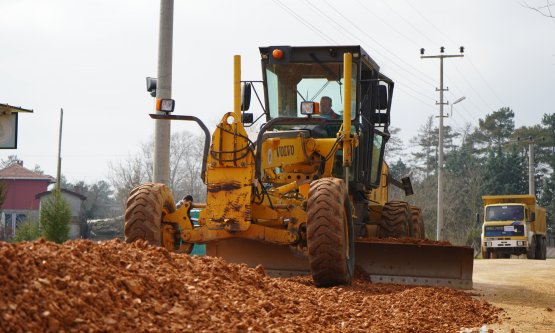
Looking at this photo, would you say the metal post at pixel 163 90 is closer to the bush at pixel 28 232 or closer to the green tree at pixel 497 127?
the bush at pixel 28 232

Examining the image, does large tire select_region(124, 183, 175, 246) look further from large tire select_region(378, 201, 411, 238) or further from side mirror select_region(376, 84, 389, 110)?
large tire select_region(378, 201, 411, 238)

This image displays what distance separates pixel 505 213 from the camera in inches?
1483

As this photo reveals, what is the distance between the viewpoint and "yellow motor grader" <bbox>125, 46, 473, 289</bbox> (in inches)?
403

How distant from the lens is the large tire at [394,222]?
1423 cm

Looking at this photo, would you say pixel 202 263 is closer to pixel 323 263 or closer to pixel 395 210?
pixel 323 263

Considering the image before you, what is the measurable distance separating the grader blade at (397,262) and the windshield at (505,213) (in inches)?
1038

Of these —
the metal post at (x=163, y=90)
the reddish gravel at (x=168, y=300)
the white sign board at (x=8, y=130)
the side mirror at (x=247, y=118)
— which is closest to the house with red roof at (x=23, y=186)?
the white sign board at (x=8, y=130)

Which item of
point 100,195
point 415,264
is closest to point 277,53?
point 415,264

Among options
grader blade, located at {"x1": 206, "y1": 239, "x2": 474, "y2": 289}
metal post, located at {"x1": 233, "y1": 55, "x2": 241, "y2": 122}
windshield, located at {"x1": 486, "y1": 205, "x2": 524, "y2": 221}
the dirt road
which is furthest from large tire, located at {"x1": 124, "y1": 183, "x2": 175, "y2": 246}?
windshield, located at {"x1": 486, "y1": 205, "x2": 524, "y2": 221}

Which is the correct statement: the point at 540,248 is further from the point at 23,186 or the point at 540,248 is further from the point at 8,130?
the point at 23,186

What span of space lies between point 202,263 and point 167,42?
8.71 metres

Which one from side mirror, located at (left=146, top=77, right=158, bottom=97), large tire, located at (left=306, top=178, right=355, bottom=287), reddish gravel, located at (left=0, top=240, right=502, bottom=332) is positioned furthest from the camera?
side mirror, located at (left=146, top=77, right=158, bottom=97)

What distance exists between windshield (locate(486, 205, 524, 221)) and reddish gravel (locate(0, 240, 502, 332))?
93.8 feet

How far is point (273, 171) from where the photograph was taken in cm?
1253
